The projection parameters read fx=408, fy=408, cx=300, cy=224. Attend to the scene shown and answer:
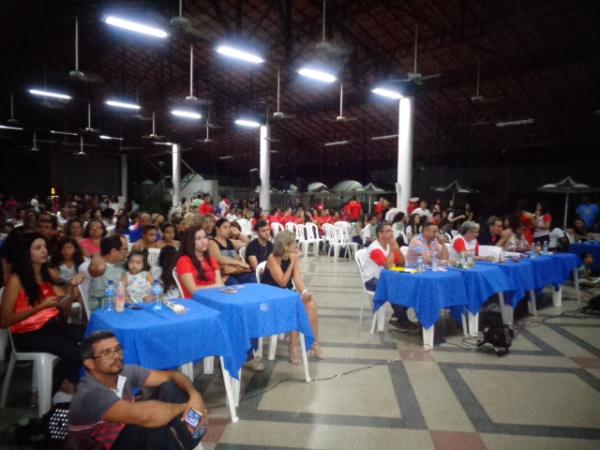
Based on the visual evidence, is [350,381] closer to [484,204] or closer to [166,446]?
[166,446]

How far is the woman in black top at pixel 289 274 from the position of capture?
3.61m

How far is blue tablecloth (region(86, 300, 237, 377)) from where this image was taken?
2.29 metres

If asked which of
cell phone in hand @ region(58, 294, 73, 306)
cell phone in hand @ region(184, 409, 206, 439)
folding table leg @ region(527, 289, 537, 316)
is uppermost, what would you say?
cell phone in hand @ region(58, 294, 73, 306)

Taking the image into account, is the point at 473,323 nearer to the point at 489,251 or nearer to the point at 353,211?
the point at 489,251

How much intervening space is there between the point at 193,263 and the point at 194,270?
0.20 ft

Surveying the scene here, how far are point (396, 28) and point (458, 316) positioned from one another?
8117 mm

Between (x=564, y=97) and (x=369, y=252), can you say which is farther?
(x=564, y=97)

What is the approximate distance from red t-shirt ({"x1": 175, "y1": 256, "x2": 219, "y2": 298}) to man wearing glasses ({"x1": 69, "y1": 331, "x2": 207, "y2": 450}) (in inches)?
55.6

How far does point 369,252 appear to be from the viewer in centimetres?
450

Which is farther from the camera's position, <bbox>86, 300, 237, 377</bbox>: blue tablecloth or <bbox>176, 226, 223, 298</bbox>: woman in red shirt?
<bbox>176, 226, 223, 298</bbox>: woman in red shirt

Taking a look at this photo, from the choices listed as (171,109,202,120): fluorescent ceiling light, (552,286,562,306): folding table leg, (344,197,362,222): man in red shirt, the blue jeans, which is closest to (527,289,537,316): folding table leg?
(552,286,562,306): folding table leg

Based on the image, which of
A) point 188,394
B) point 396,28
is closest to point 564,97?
point 396,28

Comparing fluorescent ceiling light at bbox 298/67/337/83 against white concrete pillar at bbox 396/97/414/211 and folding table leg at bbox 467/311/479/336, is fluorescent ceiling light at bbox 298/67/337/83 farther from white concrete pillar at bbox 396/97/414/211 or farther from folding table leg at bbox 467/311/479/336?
folding table leg at bbox 467/311/479/336

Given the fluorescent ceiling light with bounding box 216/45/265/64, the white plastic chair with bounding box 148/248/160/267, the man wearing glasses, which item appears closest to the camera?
the man wearing glasses
